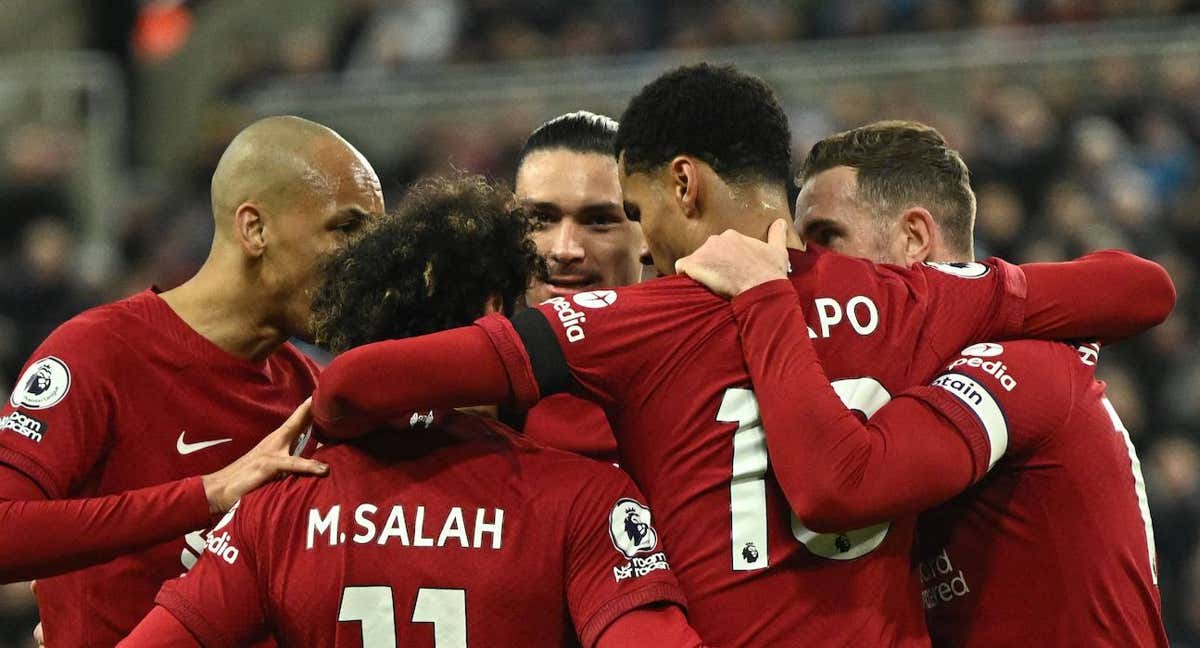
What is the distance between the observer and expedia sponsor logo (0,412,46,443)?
3.29m

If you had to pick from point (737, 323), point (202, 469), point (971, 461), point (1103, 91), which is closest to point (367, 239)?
point (737, 323)

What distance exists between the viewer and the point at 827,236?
338 centimetres

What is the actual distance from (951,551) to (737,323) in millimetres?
671

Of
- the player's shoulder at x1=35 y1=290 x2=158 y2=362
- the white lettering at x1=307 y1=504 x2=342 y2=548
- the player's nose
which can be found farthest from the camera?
the player's nose

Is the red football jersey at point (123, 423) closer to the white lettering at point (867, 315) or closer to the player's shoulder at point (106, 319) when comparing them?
the player's shoulder at point (106, 319)

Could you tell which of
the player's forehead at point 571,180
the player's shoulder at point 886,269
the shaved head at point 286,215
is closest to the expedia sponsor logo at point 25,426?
the shaved head at point 286,215

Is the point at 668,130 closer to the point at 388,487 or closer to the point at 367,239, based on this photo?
the point at 367,239

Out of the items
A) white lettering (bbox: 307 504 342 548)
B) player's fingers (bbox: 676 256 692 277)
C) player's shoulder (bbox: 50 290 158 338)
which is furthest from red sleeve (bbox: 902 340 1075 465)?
player's shoulder (bbox: 50 290 158 338)

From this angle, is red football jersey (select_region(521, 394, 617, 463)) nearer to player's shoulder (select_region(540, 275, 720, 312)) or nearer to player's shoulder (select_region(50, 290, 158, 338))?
player's shoulder (select_region(540, 275, 720, 312))

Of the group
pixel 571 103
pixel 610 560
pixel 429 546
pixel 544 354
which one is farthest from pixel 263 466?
pixel 571 103

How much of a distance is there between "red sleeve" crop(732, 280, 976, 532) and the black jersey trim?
337 millimetres

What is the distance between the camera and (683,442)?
2.85 metres

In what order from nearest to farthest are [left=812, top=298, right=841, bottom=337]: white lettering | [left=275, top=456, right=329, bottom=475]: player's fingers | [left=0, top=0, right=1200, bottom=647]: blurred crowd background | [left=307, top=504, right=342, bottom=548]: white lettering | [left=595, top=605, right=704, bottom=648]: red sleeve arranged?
[left=595, top=605, right=704, bottom=648]: red sleeve → [left=307, top=504, right=342, bottom=548]: white lettering → [left=275, top=456, right=329, bottom=475]: player's fingers → [left=812, top=298, right=841, bottom=337]: white lettering → [left=0, top=0, right=1200, bottom=647]: blurred crowd background

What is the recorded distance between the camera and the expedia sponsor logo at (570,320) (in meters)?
2.77
